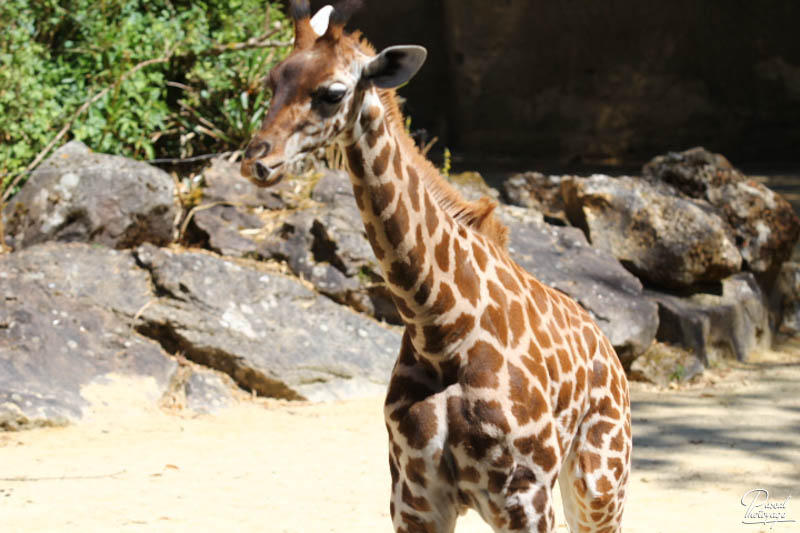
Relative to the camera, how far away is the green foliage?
820cm

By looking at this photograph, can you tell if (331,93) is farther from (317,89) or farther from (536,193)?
(536,193)

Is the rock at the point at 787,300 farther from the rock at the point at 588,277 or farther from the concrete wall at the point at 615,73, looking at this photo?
the concrete wall at the point at 615,73

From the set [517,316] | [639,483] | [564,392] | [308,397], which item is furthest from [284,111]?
[308,397]

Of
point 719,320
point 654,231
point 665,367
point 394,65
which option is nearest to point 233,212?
point 654,231

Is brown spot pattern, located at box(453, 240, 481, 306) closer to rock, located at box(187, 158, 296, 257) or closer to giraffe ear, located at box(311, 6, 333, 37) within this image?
giraffe ear, located at box(311, 6, 333, 37)

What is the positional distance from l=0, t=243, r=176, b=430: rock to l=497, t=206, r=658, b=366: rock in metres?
2.91

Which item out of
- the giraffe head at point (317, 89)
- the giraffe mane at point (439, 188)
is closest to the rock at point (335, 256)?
the giraffe mane at point (439, 188)

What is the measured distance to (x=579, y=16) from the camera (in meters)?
13.7

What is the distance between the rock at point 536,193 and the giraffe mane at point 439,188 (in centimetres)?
512

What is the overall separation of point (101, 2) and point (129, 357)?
4030 millimetres

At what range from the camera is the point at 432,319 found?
3.12 meters

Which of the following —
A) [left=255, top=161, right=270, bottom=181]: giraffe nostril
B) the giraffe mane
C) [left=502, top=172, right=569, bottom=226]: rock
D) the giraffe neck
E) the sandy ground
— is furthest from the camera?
[left=502, top=172, right=569, bottom=226]: rock

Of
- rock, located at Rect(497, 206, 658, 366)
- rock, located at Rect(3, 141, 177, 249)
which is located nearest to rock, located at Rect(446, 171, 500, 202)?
rock, located at Rect(497, 206, 658, 366)

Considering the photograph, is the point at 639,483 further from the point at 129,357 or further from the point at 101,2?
the point at 101,2
